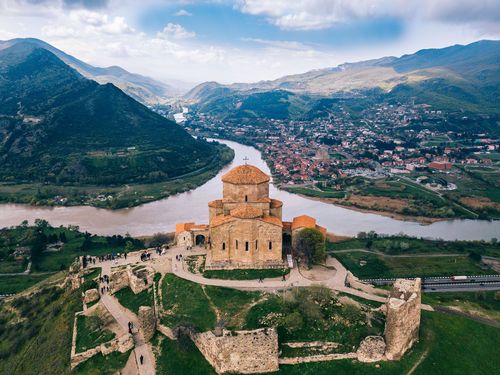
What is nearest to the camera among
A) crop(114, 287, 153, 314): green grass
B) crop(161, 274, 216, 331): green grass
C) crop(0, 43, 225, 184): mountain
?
crop(161, 274, 216, 331): green grass

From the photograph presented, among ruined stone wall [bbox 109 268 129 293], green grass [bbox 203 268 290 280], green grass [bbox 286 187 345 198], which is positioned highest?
green grass [bbox 203 268 290 280]

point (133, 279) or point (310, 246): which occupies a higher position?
point (310, 246)

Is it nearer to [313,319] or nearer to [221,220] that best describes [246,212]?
[221,220]

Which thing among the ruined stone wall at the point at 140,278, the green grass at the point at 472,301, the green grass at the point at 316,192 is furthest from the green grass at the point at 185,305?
the green grass at the point at 316,192

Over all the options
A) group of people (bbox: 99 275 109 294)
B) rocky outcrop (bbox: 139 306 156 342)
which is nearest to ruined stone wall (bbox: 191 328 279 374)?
rocky outcrop (bbox: 139 306 156 342)

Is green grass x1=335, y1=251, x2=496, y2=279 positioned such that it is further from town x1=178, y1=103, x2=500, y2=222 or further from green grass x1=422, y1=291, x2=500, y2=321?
town x1=178, y1=103, x2=500, y2=222

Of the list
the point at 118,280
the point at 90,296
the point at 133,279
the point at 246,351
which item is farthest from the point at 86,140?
the point at 246,351

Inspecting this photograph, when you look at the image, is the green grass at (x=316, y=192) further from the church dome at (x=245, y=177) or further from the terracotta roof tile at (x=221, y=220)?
the terracotta roof tile at (x=221, y=220)
